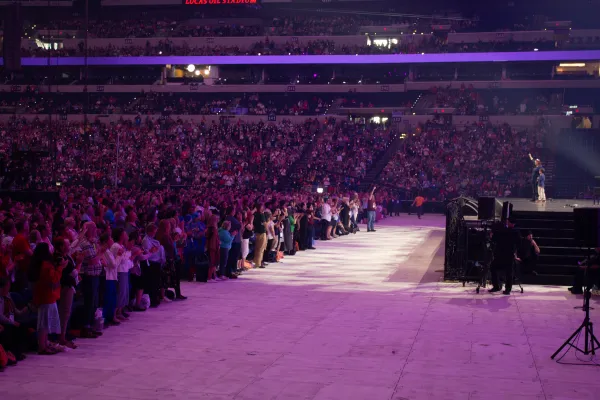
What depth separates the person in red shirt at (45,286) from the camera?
32.7ft

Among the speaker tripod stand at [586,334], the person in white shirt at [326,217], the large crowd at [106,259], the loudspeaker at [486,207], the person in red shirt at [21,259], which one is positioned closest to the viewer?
the large crowd at [106,259]

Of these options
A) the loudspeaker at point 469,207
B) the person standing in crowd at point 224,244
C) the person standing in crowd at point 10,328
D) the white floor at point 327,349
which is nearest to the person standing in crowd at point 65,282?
the white floor at point 327,349

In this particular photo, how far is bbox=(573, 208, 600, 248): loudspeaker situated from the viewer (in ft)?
35.4

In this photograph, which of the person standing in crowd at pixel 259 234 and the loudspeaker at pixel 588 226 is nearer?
the loudspeaker at pixel 588 226

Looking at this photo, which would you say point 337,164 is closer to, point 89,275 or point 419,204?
point 419,204

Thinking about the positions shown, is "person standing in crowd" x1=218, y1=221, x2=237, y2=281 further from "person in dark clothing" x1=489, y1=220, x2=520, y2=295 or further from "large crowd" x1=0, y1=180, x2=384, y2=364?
"person in dark clothing" x1=489, y1=220, x2=520, y2=295

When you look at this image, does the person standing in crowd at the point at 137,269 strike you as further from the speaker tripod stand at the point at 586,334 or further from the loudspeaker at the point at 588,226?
the loudspeaker at the point at 588,226

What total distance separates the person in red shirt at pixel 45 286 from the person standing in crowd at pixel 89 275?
3.86ft

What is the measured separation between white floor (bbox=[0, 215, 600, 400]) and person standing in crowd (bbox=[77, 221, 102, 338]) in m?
0.37

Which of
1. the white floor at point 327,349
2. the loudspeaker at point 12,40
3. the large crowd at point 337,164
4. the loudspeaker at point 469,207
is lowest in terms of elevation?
the white floor at point 327,349

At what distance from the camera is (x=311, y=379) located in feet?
31.3

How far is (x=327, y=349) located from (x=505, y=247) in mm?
5831

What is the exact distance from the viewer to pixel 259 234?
19922mm

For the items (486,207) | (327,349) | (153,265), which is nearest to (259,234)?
(486,207)
